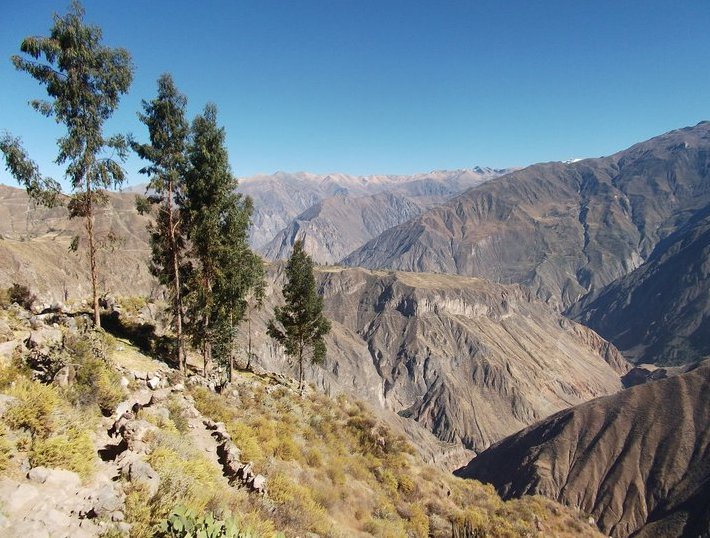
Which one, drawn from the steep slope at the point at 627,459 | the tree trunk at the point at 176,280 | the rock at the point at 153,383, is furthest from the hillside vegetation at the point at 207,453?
the steep slope at the point at 627,459

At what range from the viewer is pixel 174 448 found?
33.8ft

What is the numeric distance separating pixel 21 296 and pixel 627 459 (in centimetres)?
10562

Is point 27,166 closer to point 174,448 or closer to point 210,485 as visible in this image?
point 174,448

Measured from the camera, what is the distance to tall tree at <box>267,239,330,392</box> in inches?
1273

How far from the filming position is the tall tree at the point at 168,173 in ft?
65.6

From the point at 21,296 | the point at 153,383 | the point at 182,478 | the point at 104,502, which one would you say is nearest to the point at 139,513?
the point at 104,502

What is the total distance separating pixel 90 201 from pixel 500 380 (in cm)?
17141

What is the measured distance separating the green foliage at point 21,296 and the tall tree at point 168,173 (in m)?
7.44

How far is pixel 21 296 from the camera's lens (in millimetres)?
23391

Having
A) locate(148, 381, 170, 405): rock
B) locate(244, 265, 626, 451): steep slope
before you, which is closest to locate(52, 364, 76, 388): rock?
locate(148, 381, 170, 405): rock

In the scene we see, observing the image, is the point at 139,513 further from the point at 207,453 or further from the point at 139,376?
the point at 139,376

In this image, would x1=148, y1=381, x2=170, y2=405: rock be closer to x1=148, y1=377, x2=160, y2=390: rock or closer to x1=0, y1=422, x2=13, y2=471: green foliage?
x1=148, y1=377, x2=160, y2=390: rock

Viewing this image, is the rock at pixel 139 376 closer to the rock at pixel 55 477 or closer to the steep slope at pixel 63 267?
the rock at pixel 55 477

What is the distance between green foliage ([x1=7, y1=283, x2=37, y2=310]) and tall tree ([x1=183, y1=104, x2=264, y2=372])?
27.8 feet
